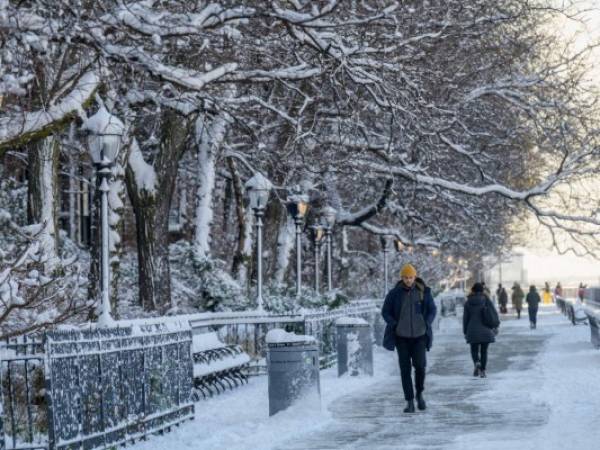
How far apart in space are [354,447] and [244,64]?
10.8 m

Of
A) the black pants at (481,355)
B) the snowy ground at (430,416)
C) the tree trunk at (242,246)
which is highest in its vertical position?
the tree trunk at (242,246)

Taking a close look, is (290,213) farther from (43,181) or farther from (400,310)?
(400,310)

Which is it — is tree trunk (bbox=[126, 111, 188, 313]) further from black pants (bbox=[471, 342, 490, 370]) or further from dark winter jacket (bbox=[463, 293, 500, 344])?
black pants (bbox=[471, 342, 490, 370])

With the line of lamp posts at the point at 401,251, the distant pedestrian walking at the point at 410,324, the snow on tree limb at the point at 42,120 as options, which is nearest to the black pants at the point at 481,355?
the distant pedestrian walking at the point at 410,324

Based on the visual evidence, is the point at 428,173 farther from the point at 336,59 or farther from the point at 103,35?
the point at 103,35

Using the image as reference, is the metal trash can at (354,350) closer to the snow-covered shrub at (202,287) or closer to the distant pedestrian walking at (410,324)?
the snow-covered shrub at (202,287)

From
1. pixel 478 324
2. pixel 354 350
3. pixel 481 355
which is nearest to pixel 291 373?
pixel 354 350

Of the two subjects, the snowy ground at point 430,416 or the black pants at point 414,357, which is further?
the black pants at point 414,357

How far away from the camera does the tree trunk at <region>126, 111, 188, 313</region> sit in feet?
86.0

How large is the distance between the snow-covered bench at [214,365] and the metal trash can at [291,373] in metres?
2.43

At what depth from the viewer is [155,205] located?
26312 millimetres

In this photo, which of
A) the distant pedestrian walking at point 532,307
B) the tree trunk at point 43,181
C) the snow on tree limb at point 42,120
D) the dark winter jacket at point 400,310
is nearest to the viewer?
the snow on tree limb at point 42,120

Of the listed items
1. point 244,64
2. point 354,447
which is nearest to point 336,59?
point 244,64

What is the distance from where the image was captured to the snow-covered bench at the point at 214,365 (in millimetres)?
20073
